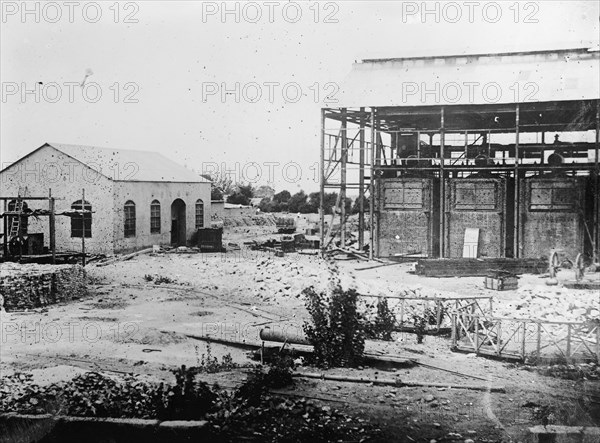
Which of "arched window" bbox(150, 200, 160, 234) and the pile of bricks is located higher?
"arched window" bbox(150, 200, 160, 234)

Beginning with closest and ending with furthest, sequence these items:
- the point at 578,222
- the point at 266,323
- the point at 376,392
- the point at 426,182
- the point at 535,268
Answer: the point at 376,392
the point at 266,323
the point at 535,268
the point at 578,222
the point at 426,182

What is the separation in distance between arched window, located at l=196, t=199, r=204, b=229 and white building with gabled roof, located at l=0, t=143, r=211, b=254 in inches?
147

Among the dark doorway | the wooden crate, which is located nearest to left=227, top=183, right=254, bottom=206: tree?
the dark doorway

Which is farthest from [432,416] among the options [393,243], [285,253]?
[285,253]

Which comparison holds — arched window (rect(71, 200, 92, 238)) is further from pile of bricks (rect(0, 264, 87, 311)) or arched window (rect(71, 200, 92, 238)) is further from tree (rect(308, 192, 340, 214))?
tree (rect(308, 192, 340, 214))

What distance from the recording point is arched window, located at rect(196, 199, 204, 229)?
33.8 meters

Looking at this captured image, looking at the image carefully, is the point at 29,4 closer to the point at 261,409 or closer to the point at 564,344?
the point at 261,409

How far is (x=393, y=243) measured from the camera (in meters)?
25.6

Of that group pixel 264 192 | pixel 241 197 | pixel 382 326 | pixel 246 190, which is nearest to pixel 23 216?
pixel 382 326

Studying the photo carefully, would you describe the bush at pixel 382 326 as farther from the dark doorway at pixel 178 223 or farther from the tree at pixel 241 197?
the tree at pixel 241 197

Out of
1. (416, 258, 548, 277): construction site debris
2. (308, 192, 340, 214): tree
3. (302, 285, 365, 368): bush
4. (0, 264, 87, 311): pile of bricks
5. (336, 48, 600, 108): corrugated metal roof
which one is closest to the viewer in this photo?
(302, 285, 365, 368): bush

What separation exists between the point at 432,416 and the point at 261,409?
2726 mm

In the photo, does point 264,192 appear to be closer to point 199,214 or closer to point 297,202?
point 297,202

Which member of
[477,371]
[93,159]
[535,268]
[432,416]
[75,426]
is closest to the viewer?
[75,426]
